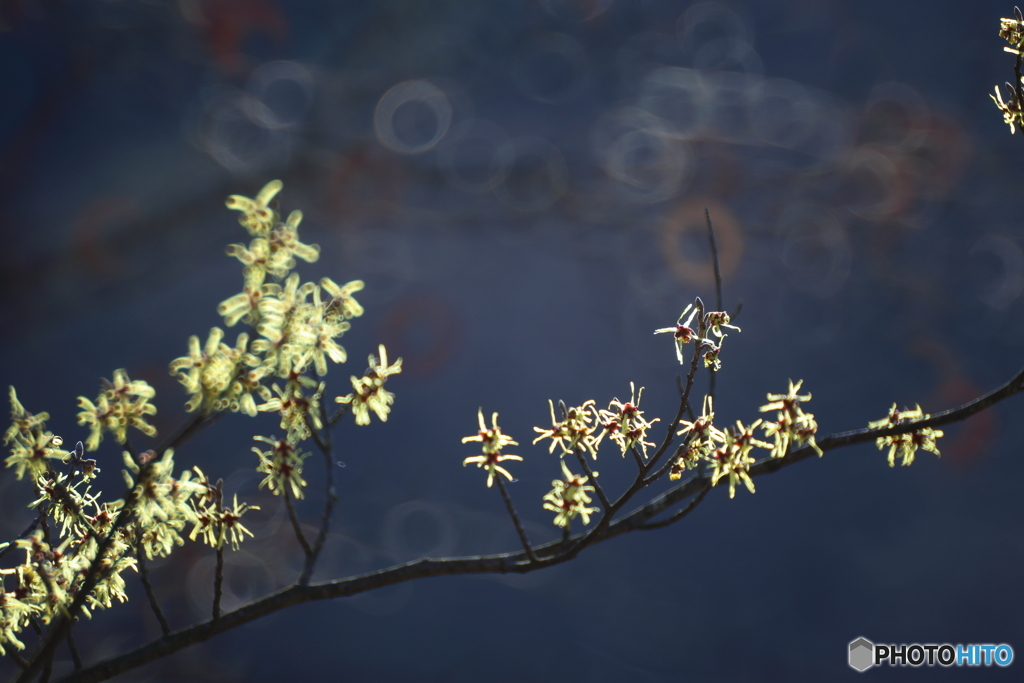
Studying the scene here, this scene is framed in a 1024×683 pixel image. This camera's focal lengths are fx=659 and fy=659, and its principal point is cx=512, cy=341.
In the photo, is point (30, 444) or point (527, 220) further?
point (527, 220)

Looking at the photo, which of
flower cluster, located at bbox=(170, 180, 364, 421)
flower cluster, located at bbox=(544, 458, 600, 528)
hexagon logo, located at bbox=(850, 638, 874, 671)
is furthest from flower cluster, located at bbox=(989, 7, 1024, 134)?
hexagon logo, located at bbox=(850, 638, 874, 671)

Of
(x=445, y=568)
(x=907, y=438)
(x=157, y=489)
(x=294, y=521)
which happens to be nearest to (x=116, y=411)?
(x=157, y=489)

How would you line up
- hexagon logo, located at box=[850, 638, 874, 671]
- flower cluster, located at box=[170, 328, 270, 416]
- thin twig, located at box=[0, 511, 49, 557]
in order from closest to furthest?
flower cluster, located at box=[170, 328, 270, 416] → thin twig, located at box=[0, 511, 49, 557] → hexagon logo, located at box=[850, 638, 874, 671]

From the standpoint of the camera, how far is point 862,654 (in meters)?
Result: 1.79

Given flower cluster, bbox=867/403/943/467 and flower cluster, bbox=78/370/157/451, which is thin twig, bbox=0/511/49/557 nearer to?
flower cluster, bbox=78/370/157/451

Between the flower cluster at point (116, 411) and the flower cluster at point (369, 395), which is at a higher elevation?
the flower cluster at point (369, 395)

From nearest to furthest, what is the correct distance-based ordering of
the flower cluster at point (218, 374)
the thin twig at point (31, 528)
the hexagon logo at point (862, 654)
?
the flower cluster at point (218, 374) → the thin twig at point (31, 528) → the hexagon logo at point (862, 654)

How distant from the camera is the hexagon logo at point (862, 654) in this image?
177 centimetres

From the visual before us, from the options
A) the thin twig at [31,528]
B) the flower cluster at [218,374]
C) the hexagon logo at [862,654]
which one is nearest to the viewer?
the flower cluster at [218,374]

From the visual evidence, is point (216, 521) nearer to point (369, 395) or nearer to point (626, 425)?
point (369, 395)

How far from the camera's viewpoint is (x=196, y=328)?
1.95 metres

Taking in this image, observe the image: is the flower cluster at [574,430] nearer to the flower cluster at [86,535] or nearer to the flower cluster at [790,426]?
the flower cluster at [790,426]

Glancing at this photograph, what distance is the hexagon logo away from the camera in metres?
1.77

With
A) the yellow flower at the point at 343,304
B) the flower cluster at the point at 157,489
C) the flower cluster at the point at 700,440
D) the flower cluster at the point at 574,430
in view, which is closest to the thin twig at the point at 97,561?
the flower cluster at the point at 157,489
